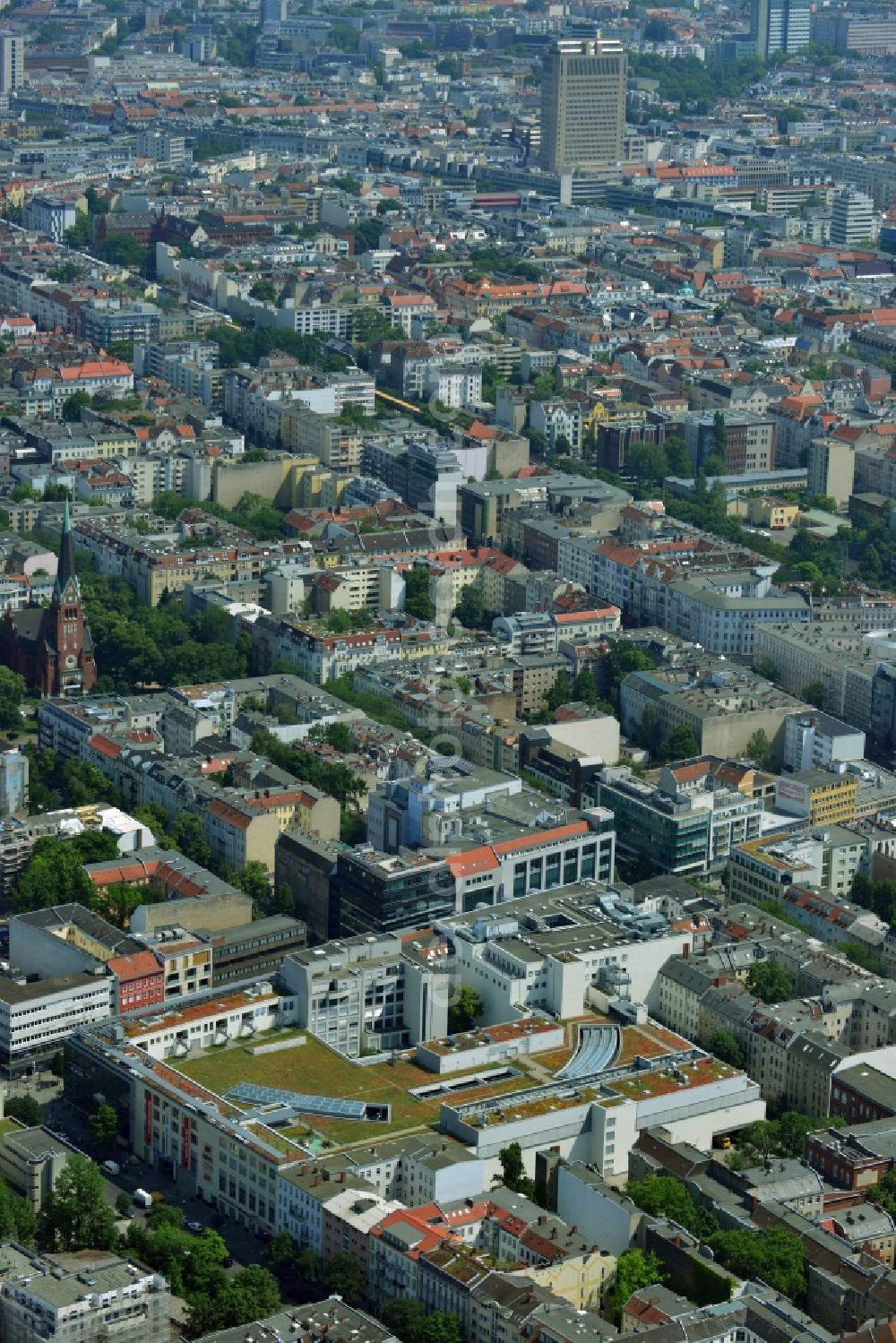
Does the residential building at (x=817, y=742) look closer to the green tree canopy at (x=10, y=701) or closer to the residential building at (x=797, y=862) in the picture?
the residential building at (x=797, y=862)

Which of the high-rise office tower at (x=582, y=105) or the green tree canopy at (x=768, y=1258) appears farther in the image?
the high-rise office tower at (x=582, y=105)

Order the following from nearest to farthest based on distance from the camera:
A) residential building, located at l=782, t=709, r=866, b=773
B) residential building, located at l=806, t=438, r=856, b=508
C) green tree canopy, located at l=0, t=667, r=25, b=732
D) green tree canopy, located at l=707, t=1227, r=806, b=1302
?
green tree canopy, located at l=707, t=1227, r=806, b=1302 < residential building, located at l=782, t=709, r=866, b=773 < green tree canopy, located at l=0, t=667, r=25, b=732 < residential building, located at l=806, t=438, r=856, b=508

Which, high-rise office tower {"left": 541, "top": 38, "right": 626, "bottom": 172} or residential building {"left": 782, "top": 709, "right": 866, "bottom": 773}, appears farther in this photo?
high-rise office tower {"left": 541, "top": 38, "right": 626, "bottom": 172}

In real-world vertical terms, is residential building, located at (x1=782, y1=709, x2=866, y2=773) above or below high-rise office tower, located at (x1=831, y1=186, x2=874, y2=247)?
below

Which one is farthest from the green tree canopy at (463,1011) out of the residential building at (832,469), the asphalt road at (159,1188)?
the residential building at (832,469)

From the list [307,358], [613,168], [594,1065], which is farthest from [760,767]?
[613,168]

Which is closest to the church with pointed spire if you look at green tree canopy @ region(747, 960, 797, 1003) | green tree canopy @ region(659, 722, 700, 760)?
green tree canopy @ region(659, 722, 700, 760)

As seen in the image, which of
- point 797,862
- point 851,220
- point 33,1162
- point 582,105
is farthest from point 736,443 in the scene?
point 582,105

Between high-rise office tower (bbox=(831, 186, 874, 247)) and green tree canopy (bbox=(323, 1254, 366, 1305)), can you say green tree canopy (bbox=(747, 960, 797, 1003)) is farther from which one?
high-rise office tower (bbox=(831, 186, 874, 247))
